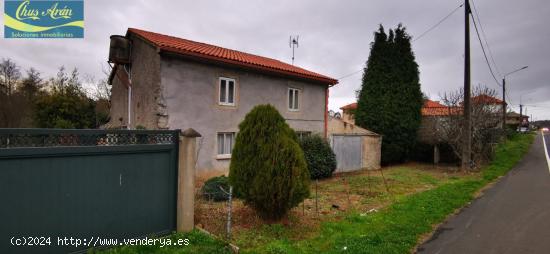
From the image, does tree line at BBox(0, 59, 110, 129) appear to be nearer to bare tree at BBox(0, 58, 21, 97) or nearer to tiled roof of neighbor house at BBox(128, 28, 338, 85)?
→ bare tree at BBox(0, 58, 21, 97)

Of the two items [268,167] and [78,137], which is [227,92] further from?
[78,137]

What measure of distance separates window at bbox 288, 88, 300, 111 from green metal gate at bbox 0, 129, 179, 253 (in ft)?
35.0

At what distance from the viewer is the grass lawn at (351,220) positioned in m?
5.56

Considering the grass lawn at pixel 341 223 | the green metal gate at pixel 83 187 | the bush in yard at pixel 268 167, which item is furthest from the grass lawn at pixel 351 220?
the green metal gate at pixel 83 187

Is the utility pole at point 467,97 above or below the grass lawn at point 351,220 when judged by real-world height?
above

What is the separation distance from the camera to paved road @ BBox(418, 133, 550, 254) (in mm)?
5734

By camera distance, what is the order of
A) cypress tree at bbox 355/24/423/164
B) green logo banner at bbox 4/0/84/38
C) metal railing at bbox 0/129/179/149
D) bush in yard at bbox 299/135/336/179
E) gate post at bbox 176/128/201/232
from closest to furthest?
1. metal railing at bbox 0/129/179/149
2. gate post at bbox 176/128/201/232
3. green logo banner at bbox 4/0/84/38
4. bush in yard at bbox 299/135/336/179
5. cypress tree at bbox 355/24/423/164

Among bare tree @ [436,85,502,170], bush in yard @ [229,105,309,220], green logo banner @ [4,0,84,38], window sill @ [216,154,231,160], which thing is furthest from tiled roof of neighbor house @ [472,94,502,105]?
green logo banner @ [4,0,84,38]

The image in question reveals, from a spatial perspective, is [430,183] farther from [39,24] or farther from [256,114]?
[39,24]

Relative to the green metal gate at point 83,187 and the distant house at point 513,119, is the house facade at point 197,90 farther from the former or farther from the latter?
the distant house at point 513,119

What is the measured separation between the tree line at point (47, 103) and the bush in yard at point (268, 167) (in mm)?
18633

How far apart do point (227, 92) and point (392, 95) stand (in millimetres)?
10188

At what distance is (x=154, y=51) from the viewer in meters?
12.0

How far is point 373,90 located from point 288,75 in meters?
6.52
